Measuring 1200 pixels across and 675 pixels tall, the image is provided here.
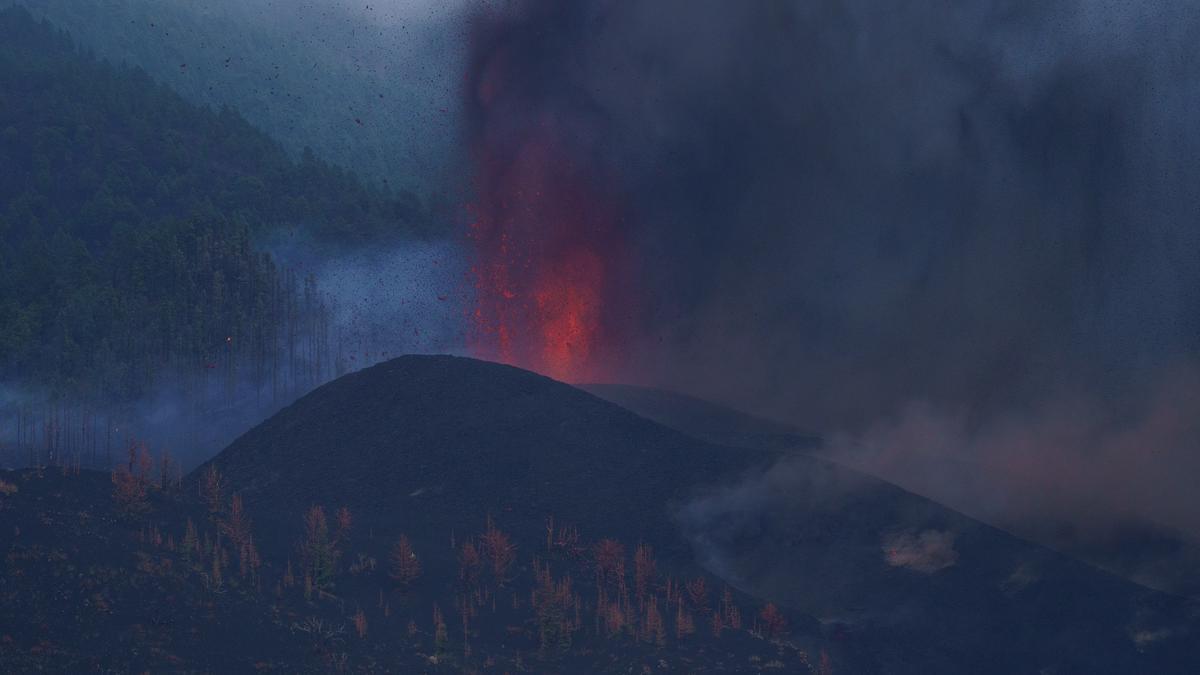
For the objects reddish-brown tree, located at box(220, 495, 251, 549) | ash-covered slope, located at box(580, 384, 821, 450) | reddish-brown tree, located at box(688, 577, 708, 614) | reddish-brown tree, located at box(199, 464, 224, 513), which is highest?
ash-covered slope, located at box(580, 384, 821, 450)

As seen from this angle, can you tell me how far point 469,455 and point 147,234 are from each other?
210 feet

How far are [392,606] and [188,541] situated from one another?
884 centimetres

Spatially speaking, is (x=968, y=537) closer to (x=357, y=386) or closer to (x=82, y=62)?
(x=357, y=386)

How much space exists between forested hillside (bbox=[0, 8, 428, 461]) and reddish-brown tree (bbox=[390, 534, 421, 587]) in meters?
50.0

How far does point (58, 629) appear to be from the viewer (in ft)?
136

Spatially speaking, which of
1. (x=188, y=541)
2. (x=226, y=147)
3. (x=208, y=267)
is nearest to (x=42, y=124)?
(x=226, y=147)

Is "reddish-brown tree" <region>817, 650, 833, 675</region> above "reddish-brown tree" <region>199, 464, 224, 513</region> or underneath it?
underneath

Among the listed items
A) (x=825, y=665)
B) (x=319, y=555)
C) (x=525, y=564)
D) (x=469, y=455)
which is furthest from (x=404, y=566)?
(x=825, y=665)

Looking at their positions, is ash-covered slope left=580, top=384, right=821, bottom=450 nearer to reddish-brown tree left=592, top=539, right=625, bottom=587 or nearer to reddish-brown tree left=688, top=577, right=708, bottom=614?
reddish-brown tree left=592, top=539, right=625, bottom=587

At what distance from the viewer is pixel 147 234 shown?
119188 mm

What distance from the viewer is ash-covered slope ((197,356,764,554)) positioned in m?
65.1

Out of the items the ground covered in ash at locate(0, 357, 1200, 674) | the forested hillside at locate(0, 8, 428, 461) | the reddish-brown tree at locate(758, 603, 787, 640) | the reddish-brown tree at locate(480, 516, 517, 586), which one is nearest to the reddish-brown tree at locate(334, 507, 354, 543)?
the ground covered in ash at locate(0, 357, 1200, 674)

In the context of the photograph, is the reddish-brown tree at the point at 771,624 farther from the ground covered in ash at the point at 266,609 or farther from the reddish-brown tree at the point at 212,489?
the reddish-brown tree at the point at 212,489

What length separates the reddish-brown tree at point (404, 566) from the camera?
176 ft
